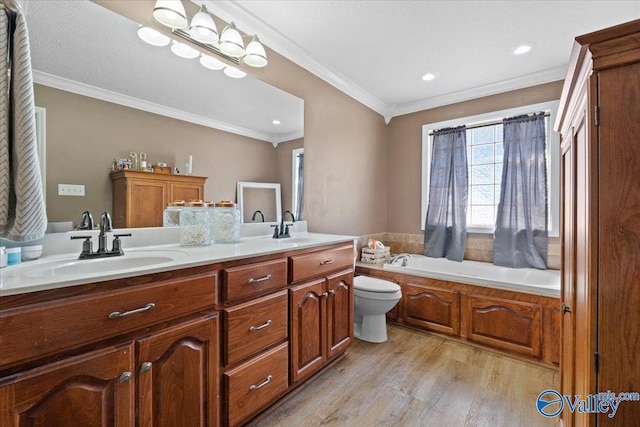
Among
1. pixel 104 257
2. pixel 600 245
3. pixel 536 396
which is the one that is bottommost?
pixel 536 396

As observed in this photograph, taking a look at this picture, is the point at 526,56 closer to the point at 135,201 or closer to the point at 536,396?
the point at 536,396

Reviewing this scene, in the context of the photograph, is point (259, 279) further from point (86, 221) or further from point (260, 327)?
A: point (86, 221)

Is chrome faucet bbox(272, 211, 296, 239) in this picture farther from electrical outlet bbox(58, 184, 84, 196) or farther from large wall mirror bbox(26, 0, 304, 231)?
electrical outlet bbox(58, 184, 84, 196)

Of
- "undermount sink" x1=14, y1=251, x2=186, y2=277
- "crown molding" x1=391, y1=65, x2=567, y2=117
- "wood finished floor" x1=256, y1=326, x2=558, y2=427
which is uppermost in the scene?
"crown molding" x1=391, y1=65, x2=567, y2=117

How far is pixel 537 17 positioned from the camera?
188 centimetres

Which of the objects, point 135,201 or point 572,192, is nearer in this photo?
point 572,192

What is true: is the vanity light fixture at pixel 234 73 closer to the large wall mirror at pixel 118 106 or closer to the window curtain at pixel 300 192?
the large wall mirror at pixel 118 106

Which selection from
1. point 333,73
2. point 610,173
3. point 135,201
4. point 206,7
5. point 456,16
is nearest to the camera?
point 610,173

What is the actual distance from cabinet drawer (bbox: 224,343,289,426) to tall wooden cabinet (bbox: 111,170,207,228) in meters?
0.92

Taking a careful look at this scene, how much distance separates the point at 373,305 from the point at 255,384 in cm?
122

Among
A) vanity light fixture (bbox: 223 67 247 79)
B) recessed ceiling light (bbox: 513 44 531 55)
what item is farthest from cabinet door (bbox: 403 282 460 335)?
vanity light fixture (bbox: 223 67 247 79)

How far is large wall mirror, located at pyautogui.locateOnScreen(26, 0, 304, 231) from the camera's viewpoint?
1.26m

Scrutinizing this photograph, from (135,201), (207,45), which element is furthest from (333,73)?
(135,201)

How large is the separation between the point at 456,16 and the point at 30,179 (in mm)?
2459
